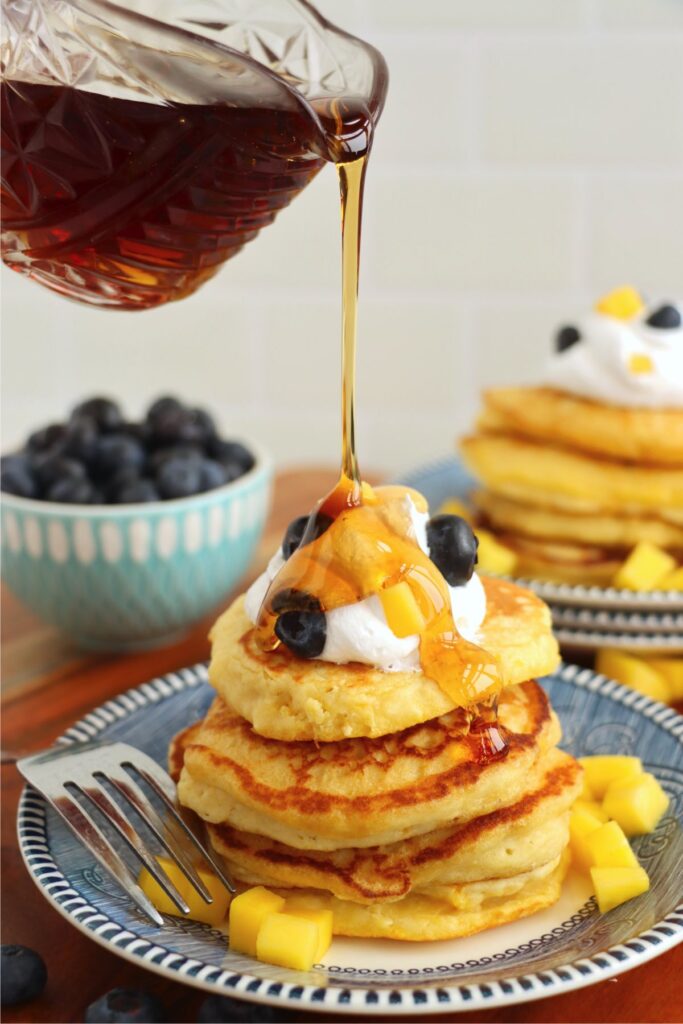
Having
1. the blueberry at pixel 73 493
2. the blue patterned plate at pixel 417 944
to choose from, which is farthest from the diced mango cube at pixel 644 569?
the blueberry at pixel 73 493

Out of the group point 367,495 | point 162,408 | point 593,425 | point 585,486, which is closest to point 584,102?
point 593,425

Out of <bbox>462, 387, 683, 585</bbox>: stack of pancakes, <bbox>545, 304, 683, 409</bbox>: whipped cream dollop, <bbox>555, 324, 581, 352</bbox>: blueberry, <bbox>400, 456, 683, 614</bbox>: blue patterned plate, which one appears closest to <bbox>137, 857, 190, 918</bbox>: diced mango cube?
<bbox>400, 456, 683, 614</bbox>: blue patterned plate

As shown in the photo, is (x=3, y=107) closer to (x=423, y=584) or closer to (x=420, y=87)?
(x=423, y=584)

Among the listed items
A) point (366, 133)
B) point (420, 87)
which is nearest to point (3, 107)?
point (366, 133)

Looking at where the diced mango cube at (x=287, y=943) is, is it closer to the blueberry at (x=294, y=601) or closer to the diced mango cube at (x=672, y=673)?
the blueberry at (x=294, y=601)

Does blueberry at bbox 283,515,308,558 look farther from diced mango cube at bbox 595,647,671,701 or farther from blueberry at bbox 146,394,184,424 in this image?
blueberry at bbox 146,394,184,424
